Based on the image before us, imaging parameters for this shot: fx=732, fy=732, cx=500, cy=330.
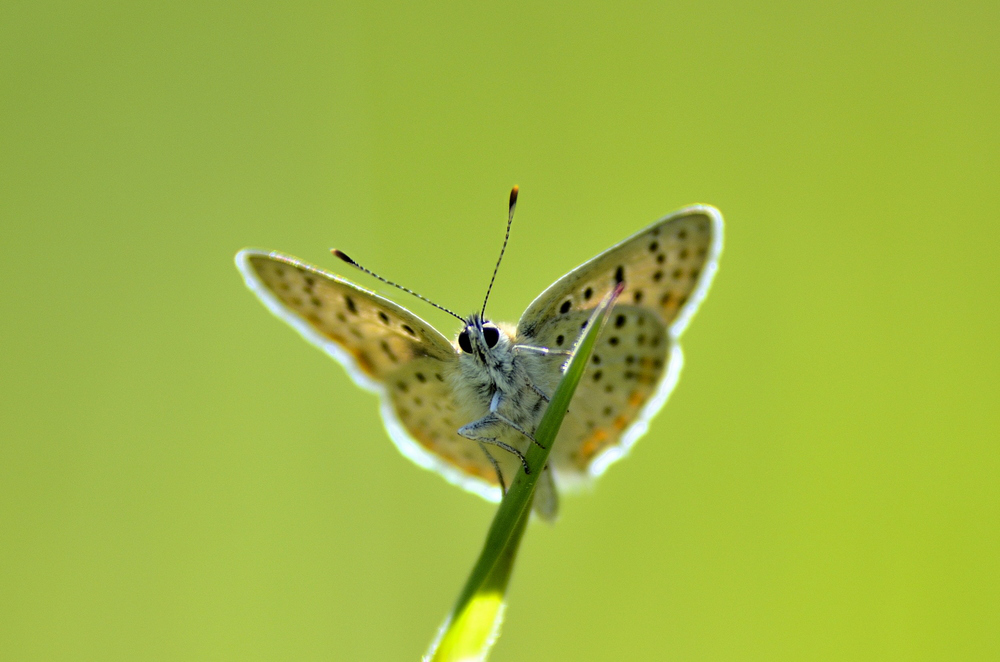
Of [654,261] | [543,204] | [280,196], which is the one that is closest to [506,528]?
[654,261]

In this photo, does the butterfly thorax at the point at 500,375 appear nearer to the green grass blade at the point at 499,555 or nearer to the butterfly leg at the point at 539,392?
the butterfly leg at the point at 539,392

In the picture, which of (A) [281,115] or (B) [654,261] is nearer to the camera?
(B) [654,261]

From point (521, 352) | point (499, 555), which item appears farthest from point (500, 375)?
point (499, 555)

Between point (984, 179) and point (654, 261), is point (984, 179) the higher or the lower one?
the higher one

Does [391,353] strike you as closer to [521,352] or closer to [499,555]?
[521,352]

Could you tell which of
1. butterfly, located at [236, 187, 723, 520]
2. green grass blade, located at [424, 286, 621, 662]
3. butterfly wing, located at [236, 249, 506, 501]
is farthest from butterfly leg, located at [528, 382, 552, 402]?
green grass blade, located at [424, 286, 621, 662]

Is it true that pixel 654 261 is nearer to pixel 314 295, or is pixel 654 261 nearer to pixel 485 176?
pixel 314 295
